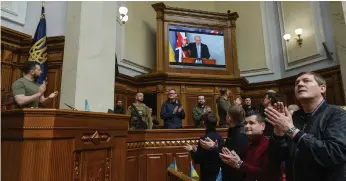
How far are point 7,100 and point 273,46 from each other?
7.37 m

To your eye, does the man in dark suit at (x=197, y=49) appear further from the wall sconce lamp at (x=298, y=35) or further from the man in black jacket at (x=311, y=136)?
the man in black jacket at (x=311, y=136)

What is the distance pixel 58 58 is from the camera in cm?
403

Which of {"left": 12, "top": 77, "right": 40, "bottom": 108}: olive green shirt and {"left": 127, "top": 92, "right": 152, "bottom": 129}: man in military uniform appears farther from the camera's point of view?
{"left": 127, "top": 92, "right": 152, "bottom": 129}: man in military uniform

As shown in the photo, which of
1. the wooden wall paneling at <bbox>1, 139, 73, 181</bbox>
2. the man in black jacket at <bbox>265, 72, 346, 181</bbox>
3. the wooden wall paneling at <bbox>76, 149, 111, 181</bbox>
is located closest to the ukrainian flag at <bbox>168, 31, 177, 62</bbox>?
the wooden wall paneling at <bbox>76, 149, 111, 181</bbox>

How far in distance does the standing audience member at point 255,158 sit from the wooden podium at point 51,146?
96cm

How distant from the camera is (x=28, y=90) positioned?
2494 mm

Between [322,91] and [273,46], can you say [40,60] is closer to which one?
[322,91]

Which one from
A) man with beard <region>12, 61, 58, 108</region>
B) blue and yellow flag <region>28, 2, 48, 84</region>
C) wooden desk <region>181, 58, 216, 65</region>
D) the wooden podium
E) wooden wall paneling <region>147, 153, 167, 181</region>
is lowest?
wooden wall paneling <region>147, 153, 167, 181</region>

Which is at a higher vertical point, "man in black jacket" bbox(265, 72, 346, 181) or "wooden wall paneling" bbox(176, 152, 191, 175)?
"man in black jacket" bbox(265, 72, 346, 181)

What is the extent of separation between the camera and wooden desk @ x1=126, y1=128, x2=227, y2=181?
3.27 metres

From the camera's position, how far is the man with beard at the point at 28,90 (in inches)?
90.7

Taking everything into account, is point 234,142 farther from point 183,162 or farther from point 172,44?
point 172,44

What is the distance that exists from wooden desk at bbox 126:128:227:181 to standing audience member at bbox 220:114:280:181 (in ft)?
5.51

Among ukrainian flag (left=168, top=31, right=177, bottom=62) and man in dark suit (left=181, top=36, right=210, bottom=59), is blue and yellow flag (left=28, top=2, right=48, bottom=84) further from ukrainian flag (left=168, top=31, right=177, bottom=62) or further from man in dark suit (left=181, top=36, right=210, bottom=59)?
man in dark suit (left=181, top=36, right=210, bottom=59)
